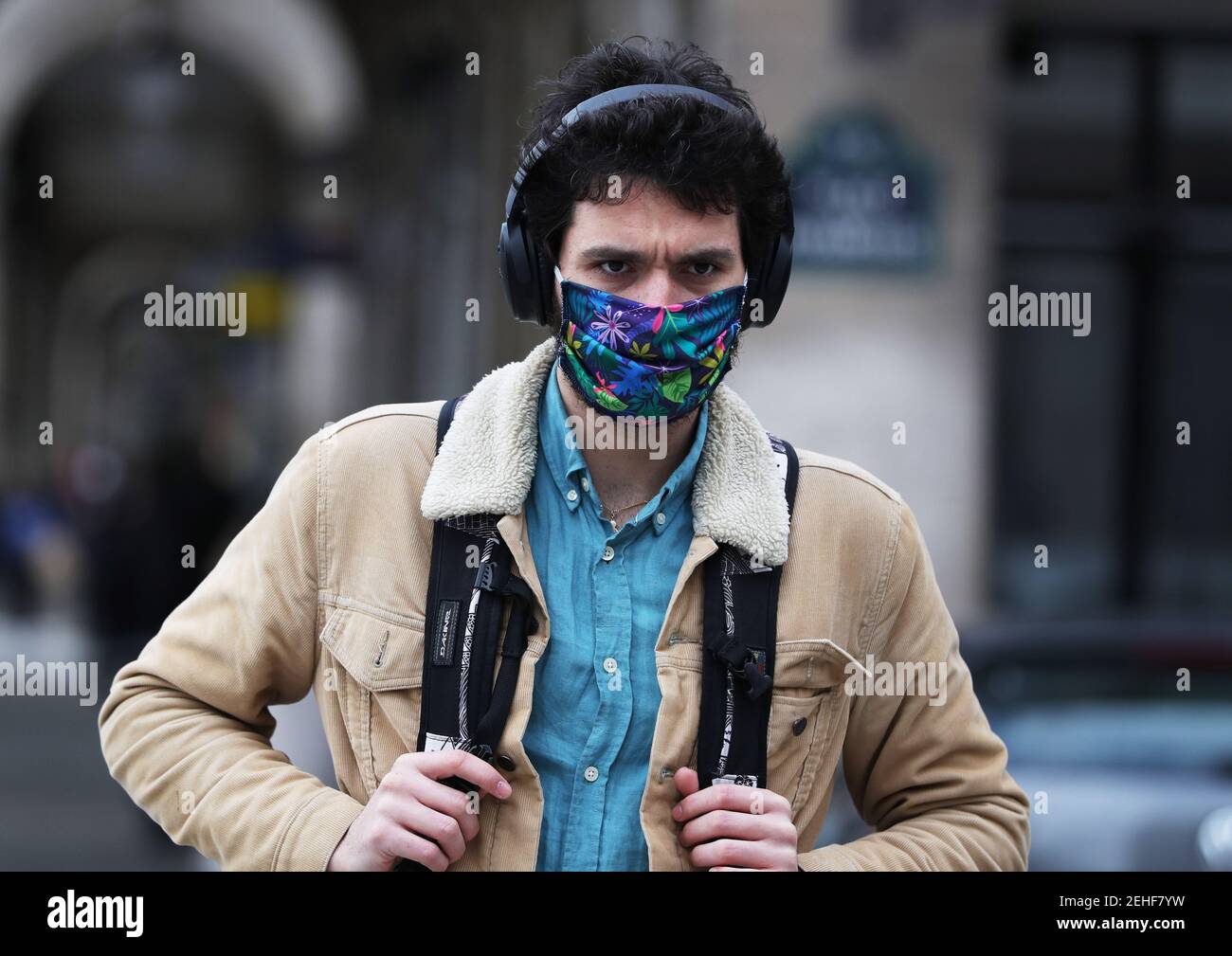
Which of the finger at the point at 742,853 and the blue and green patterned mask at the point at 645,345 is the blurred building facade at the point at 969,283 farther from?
the finger at the point at 742,853

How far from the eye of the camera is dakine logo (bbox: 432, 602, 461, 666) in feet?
7.20

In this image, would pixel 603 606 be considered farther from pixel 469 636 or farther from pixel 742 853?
pixel 742 853

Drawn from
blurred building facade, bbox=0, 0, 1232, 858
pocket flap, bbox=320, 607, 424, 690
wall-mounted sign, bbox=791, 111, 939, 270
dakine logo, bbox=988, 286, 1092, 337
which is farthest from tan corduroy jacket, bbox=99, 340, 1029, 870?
dakine logo, bbox=988, 286, 1092, 337

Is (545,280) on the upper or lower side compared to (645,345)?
upper

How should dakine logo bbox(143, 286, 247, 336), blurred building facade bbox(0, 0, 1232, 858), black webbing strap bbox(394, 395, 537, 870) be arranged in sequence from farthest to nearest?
blurred building facade bbox(0, 0, 1232, 858) < dakine logo bbox(143, 286, 247, 336) < black webbing strap bbox(394, 395, 537, 870)

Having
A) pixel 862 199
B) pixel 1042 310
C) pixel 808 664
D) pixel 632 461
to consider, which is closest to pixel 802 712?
pixel 808 664

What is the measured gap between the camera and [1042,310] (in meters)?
11.3

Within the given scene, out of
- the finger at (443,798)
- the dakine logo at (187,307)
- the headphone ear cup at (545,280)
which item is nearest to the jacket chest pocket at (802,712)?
the finger at (443,798)

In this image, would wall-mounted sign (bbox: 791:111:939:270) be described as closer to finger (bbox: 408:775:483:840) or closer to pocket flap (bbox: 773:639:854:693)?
pocket flap (bbox: 773:639:854:693)

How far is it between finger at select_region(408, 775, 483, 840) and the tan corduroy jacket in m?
0.09

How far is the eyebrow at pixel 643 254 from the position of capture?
2.30 m

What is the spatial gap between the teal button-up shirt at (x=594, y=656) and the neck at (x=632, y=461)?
0.12ft
